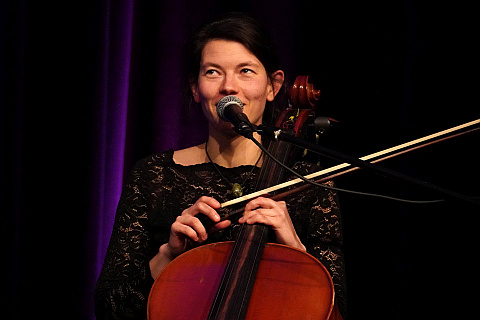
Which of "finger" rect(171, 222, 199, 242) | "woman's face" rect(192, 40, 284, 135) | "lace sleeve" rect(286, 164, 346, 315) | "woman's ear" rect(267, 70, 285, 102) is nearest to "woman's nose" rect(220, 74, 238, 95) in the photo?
"woman's face" rect(192, 40, 284, 135)

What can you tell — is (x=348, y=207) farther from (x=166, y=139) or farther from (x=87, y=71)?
(x=87, y=71)

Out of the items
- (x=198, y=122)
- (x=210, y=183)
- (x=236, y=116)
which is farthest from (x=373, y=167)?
(x=198, y=122)

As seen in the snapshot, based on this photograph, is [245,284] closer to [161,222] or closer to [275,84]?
[161,222]

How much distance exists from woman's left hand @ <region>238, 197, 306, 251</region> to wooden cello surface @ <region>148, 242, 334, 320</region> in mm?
53

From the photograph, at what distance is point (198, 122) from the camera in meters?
2.06

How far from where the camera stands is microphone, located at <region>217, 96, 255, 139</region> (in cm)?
93

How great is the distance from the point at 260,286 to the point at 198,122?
113cm

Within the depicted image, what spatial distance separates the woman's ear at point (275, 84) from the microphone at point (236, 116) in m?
0.52

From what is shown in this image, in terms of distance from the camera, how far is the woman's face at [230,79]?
1.43 metres

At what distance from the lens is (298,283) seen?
101 centimetres

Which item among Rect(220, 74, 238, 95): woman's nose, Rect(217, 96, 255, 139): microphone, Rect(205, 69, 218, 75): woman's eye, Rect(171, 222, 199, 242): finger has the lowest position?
Rect(171, 222, 199, 242): finger

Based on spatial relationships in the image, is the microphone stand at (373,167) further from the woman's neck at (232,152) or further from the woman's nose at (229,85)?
the woman's neck at (232,152)

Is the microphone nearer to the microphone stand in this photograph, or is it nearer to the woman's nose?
the microphone stand

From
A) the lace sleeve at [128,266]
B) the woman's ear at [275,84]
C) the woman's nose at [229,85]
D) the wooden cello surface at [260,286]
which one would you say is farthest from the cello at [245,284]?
the woman's ear at [275,84]
